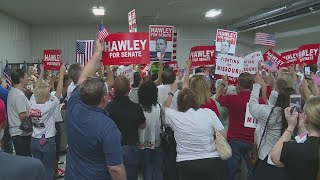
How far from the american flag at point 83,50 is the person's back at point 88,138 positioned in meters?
3.71

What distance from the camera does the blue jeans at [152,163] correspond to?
15.7 ft

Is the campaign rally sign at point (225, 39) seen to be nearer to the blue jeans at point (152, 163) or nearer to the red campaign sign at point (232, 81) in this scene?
the red campaign sign at point (232, 81)

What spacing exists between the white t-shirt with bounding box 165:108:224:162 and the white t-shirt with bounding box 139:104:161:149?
0.76m

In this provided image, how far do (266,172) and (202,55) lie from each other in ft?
11.7

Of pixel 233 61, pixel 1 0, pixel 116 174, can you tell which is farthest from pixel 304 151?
pixel 1 0

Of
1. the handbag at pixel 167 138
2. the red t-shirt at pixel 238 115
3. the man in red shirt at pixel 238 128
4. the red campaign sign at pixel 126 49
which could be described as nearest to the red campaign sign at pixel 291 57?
the man in red shirt at pixel 238 128

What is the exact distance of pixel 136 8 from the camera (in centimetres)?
1573

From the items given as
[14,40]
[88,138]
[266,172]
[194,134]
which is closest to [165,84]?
[194,134]

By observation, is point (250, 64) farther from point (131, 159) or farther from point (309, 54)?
point (131, 159)

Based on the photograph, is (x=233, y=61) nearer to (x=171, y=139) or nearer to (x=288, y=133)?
(x=171, y=139)

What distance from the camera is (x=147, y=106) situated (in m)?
4.65

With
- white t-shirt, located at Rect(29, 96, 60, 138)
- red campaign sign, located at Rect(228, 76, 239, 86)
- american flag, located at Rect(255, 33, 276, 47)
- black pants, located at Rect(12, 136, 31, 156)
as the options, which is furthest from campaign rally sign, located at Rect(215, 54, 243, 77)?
american flag, located at Rect(255, 33, 276, 47)

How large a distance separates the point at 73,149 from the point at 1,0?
41.2 feet

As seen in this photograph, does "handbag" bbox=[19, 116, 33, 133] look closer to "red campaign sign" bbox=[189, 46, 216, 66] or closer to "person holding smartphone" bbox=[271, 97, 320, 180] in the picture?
"red campaign sign" bbox=[189, 46, 216, 66]
